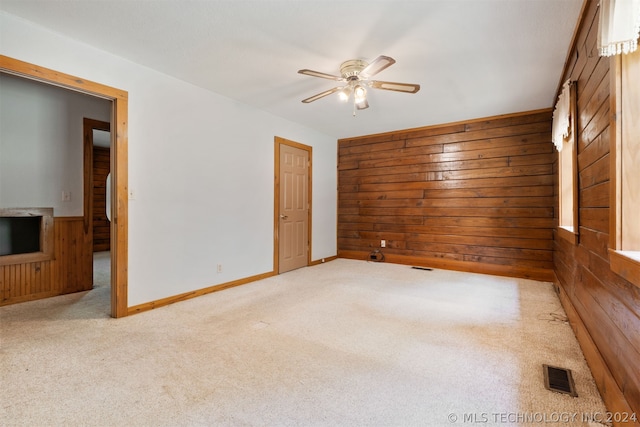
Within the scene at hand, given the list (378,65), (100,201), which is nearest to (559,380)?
(378,65)

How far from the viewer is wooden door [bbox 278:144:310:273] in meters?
4.77

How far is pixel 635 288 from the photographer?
1.28 m

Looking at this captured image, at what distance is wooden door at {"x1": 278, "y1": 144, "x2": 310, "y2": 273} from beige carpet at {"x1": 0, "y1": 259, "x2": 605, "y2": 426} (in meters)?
1.52

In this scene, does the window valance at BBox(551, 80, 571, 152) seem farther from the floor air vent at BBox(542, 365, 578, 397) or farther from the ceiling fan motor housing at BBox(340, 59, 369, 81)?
the floor air vent at BBox(542, 365, 578, 397)

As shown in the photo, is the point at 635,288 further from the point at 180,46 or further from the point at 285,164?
the point at 285,164

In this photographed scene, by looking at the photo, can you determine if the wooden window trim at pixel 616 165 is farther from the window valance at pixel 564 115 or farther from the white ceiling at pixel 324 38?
the window valance at pixel 564 115

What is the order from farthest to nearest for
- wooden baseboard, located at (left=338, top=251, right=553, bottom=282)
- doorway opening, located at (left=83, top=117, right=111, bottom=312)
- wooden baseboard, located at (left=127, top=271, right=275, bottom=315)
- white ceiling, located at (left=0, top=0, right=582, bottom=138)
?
wooden baseboard, located at (left=338, top=251, right=553, bottom=282), doorway opening, located at (left=83, top=117, right=111, bottom=312), wooden baseboard, located at (left=127, top=271, right=275, bottom=315), white ceiling, located at (left=0, top=0, right=582, bottom=138)

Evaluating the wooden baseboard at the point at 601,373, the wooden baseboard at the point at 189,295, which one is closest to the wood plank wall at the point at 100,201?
the wooden baseboard at the point at 189,295

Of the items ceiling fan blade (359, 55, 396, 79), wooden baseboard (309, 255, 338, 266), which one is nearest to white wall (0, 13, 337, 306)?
wooden baseboard (309, 255, 338, 266)

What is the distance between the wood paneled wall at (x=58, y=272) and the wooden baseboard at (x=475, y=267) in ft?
14.6

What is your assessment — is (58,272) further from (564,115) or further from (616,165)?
(564,115)

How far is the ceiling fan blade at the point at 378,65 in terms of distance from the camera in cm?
228

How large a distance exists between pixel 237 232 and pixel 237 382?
2426 mm

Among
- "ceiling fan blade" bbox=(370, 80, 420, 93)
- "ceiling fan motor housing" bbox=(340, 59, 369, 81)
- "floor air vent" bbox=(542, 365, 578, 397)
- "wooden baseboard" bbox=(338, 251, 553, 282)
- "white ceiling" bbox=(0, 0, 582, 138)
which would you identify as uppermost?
"white ceiling" bbox=(0, 0, 582, 138)
